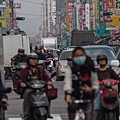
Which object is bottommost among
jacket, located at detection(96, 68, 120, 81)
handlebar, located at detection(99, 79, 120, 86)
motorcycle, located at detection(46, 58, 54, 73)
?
motorcycle, located at detection(46, 58, 54, 73)

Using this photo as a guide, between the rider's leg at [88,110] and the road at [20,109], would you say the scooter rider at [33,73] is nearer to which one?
the rider's leg at [88,110]

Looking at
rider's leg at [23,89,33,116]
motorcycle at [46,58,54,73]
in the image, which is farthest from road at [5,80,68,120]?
motorcycle at [46,58,54,73]

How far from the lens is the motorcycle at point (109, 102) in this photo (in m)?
11.9

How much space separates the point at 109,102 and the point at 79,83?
1362mm

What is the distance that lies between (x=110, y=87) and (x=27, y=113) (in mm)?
1635

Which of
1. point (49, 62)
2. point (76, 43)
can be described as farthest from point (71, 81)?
point (76, 43)

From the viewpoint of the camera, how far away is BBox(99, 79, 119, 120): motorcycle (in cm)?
1193

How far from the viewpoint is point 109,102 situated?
39.3ft

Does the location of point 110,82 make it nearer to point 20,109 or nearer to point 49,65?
point 20,109

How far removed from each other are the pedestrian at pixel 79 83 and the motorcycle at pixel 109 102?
→ 3.68ft

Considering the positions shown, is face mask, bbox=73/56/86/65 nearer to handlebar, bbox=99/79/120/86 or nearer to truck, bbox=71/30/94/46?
handlebar, bbox=99/79/120/86

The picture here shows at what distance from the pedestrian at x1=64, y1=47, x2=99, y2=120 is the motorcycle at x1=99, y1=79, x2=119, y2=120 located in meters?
1.12

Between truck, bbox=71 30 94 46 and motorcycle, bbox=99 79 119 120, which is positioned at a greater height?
motorcycle, bbox=99 79 119 120

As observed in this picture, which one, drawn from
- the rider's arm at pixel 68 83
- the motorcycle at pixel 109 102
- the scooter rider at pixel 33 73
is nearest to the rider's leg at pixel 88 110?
the rider's arm at pixel 68 83
